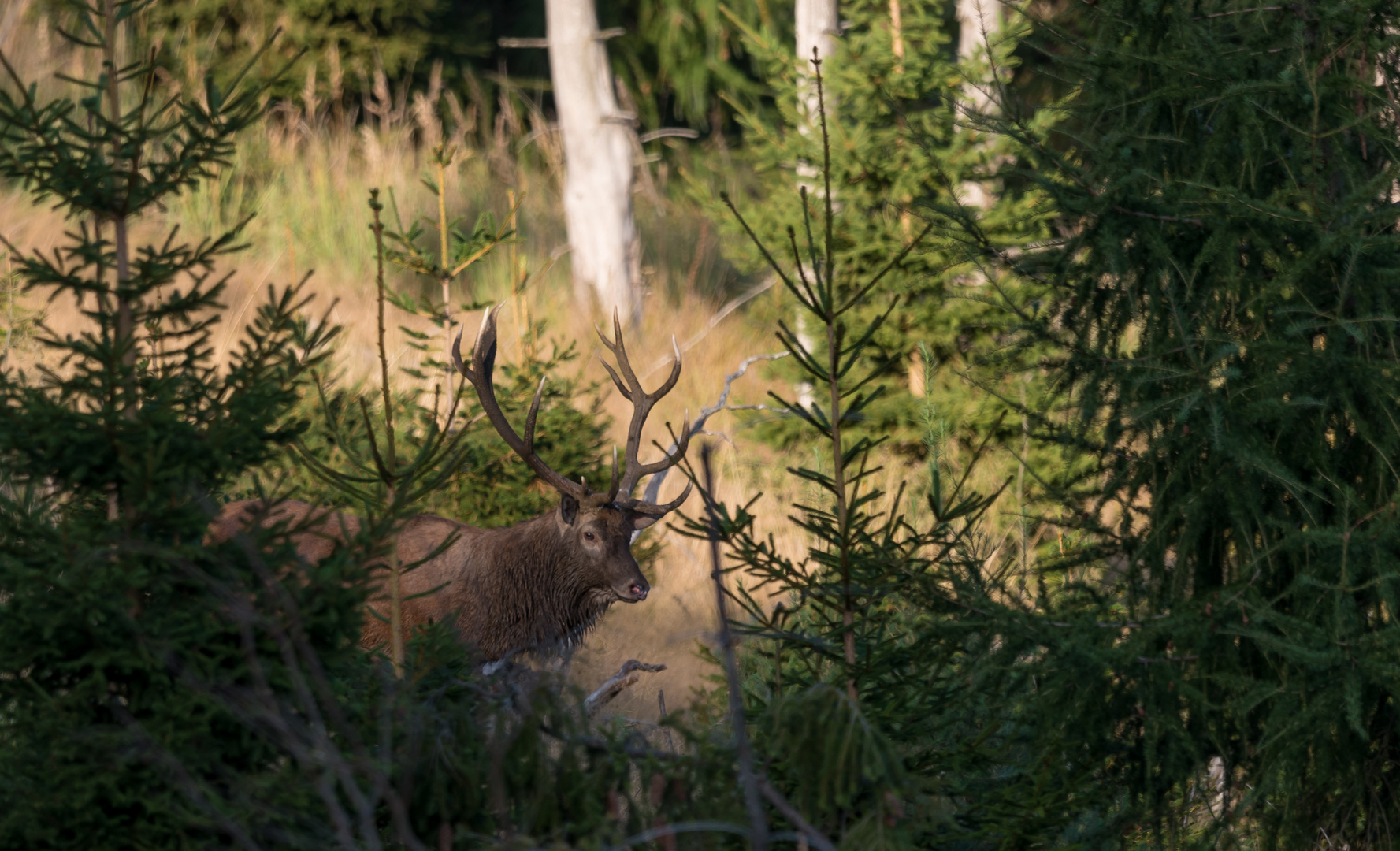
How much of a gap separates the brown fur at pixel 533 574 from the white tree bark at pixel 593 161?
17.6ft

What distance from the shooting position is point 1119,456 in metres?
3.84

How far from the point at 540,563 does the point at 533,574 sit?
0.06 m

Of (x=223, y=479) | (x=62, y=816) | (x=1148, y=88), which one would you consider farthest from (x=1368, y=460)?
(x=62, y=816)

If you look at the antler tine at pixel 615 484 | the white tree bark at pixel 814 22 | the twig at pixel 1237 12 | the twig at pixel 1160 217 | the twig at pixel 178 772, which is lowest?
the antler tine at pixel 615 484

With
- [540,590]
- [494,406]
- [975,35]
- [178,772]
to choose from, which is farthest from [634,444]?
[975,35]

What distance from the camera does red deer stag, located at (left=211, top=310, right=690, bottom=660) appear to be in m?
5.23

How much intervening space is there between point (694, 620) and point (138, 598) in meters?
4.54

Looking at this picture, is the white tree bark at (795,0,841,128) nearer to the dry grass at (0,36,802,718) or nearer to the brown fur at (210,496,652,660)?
the dry grass at (0,36,802,718)

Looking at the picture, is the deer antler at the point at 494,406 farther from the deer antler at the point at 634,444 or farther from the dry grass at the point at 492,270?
the dry grass at the point at 492,270

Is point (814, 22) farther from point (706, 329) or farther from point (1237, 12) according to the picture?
point (1237, 12)

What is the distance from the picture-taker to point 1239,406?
3377 mm

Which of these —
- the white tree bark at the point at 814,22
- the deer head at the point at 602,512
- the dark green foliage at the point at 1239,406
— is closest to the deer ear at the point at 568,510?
the deer head at the point at 602,512

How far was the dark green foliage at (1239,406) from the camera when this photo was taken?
3236 millimetres

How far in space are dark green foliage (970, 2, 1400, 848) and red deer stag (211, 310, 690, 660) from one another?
1997 millimetres
